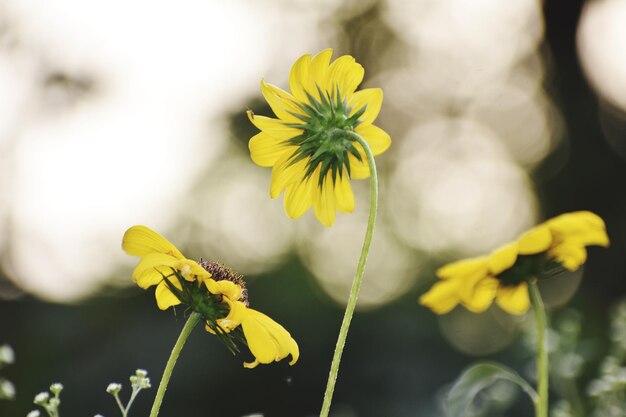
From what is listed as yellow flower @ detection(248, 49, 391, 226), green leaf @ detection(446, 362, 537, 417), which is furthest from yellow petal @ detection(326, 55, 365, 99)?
green leaf @ detection(446, 362, 537, 417)

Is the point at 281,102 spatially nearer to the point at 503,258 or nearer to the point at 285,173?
the point at 285,173

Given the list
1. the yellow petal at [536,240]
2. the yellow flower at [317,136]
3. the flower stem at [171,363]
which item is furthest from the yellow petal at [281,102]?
the yellow petal at [536,240]

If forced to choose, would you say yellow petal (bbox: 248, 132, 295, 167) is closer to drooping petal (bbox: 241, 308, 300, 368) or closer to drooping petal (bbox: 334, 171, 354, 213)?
drooping petal (bbox: 334, 171, 354, 213)

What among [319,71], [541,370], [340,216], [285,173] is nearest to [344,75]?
[319,71]

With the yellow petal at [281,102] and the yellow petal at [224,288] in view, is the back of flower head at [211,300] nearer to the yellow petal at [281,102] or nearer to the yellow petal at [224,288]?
the yellow petal at [224,288]

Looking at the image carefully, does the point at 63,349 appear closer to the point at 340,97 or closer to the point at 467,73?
the point at 340,97

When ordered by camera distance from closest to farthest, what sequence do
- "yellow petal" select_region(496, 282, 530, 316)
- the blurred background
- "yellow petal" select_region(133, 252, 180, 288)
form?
"yellow petal" select_region(133, 252, 180, 288) < "yellow petal" select_region(496, 282, 530, 316) < the blurred background
